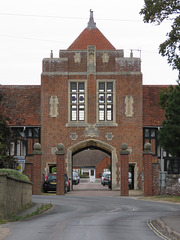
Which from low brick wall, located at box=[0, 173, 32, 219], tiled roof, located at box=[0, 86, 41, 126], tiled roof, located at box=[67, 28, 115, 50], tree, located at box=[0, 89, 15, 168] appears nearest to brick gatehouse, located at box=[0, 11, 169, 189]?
tiled roof, located at box=[0, 86, 41, 126]

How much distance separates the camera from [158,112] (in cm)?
4028

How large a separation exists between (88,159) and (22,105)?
5586cm

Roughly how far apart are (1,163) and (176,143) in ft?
42.3

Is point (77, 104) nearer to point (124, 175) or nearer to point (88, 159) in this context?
point (124, 175)

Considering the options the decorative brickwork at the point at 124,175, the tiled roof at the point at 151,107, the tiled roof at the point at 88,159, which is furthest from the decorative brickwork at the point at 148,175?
the tiled roof at the point at 88,159

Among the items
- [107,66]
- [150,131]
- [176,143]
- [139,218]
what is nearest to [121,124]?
[150,131]

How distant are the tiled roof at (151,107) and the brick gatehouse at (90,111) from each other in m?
0.12

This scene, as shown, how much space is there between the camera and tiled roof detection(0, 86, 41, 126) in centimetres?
3931

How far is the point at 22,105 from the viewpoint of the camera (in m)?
41.1

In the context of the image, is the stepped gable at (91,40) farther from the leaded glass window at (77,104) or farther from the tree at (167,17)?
the tree at (167,17)

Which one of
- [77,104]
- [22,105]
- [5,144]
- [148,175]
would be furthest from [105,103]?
[5,144]

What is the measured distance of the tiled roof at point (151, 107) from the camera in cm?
3938

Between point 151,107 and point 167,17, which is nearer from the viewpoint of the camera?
point 167,17

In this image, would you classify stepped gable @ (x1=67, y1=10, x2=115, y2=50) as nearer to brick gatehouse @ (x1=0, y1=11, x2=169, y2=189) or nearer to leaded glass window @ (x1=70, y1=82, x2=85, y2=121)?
brick gatehouse @ (x1=0, y1=11, x2=169, y2=189)
